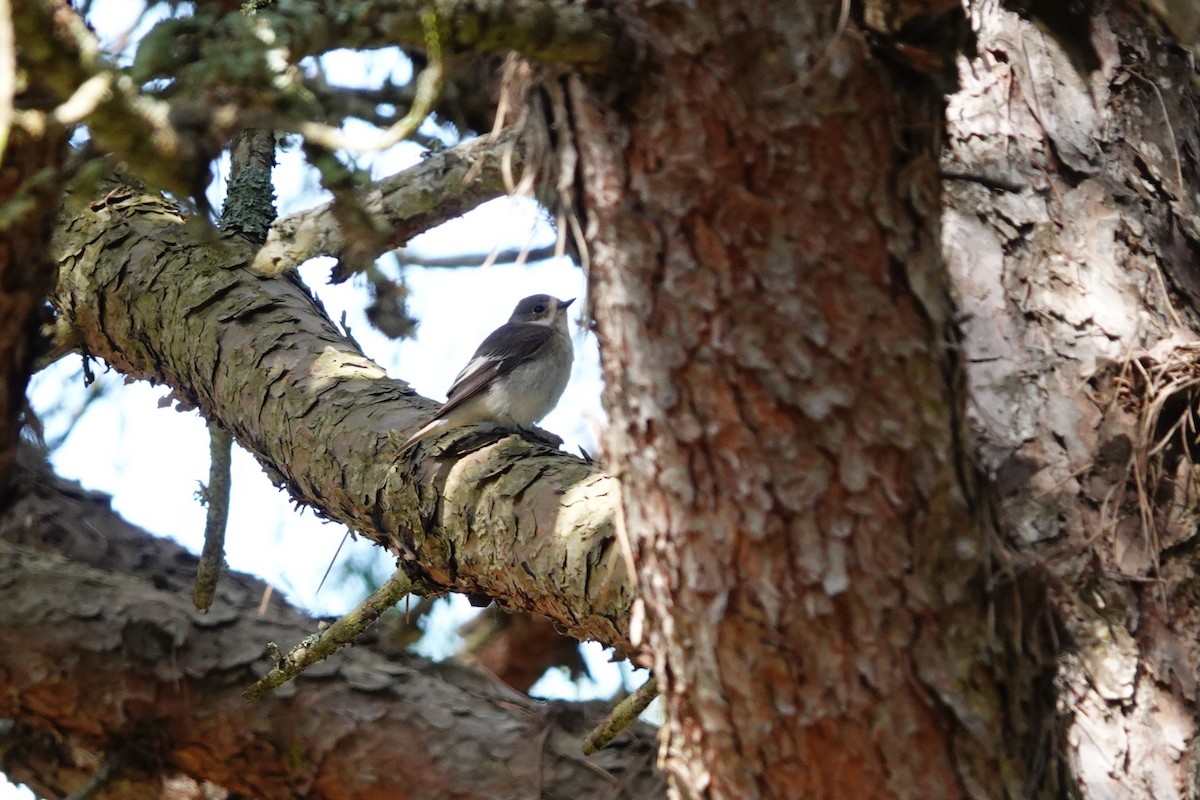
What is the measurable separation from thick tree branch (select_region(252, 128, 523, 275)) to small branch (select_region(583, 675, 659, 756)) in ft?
6.17

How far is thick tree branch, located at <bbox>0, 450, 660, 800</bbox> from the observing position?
4211 millimetres

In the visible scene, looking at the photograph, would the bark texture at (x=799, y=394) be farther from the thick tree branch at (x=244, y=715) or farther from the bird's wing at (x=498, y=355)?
the bird's wing at (x=498, y=355)

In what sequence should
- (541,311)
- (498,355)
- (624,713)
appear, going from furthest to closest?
1. (541,311)
2. (498,355)
3. (624,713)

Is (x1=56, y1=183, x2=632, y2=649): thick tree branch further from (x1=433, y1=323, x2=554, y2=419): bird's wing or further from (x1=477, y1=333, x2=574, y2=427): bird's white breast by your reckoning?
(x1=477, y1=333, x2=574, y2=427): bird's white breast

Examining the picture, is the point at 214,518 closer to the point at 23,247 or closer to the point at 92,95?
the point at 23,247

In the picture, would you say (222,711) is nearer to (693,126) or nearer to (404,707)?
(404,707)

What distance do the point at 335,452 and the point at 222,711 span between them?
134cm

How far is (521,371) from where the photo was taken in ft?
20.5

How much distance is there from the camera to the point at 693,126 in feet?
5.54

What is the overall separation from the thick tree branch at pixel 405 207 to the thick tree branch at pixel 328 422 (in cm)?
16

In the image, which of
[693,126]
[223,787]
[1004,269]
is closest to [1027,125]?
[1004,269]

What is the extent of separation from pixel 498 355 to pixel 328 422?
280 cm

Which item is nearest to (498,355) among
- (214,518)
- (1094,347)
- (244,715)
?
(214,518)

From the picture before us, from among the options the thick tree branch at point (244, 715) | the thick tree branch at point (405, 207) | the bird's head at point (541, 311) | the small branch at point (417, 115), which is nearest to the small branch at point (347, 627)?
the thick tree branch at point (244, 715)
